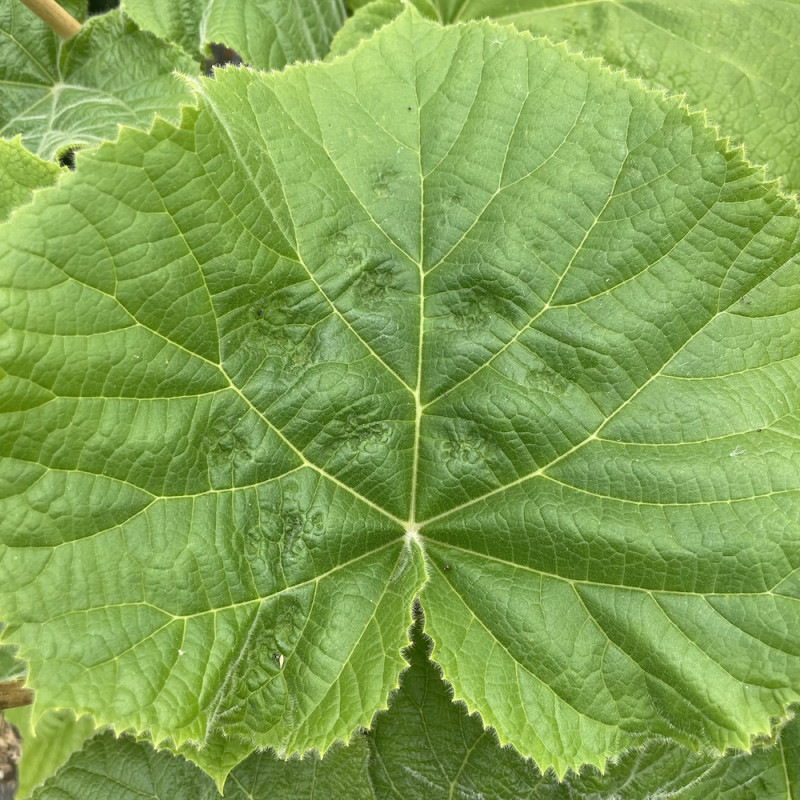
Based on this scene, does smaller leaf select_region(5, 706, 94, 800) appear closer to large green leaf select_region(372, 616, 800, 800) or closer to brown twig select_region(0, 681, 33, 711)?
brown twig select_region(0, 681, 33, 711)

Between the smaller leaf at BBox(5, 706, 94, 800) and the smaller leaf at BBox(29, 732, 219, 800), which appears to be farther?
the smaller leaf at BBox(5, 706, 94, 800)

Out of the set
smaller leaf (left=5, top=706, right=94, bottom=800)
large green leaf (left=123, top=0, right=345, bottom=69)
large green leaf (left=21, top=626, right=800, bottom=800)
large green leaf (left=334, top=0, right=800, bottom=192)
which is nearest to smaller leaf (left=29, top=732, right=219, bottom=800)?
large green leaf (left=21, top=626, right=800, bottom=800)

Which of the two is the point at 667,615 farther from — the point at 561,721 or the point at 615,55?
the point at 615,55

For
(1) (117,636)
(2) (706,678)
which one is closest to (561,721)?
(2) (706,678)

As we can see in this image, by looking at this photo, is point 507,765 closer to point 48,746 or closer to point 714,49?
point 48,746

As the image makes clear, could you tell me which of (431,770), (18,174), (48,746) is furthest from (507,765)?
(18,174)

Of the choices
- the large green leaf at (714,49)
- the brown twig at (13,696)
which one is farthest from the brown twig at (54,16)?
the brown twig at (13,696)
